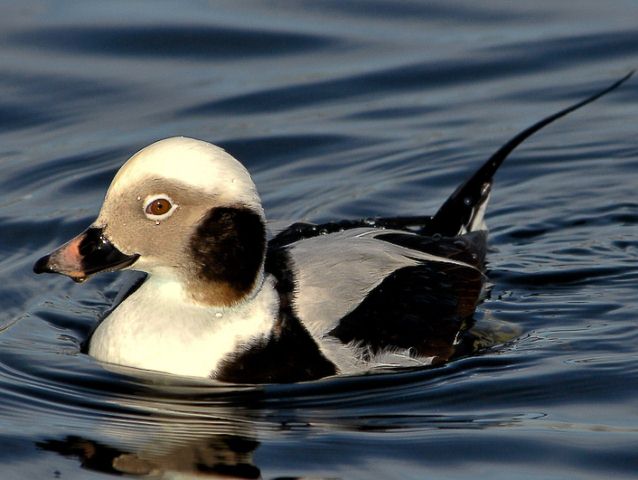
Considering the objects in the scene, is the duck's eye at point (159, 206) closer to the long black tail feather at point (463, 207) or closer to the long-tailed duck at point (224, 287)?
the long-tailed duck at point (224, 287)

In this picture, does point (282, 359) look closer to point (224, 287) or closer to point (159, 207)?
point (224, 287)

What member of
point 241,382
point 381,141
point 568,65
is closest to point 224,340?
point 241,382

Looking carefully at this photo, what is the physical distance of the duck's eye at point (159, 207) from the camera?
238 inches

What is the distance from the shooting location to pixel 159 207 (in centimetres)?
606

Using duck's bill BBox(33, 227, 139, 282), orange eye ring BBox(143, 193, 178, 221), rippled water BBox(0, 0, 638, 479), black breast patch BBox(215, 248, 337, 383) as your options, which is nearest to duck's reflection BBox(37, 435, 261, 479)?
rippled water BBox(0, 0, 638, 479)

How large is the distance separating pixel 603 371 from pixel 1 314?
285 cm

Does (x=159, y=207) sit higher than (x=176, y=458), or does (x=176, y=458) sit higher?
(x=159, y=207)

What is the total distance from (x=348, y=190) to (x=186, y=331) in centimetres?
289

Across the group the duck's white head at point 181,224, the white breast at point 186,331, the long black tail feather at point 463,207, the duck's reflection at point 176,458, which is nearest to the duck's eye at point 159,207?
the duck's white head at point 181,224

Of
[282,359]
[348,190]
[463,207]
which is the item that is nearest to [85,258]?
[282,359]

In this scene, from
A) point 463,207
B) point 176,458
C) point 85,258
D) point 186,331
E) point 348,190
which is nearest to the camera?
point 176,458

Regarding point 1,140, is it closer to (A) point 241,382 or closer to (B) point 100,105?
(B) point 100,105

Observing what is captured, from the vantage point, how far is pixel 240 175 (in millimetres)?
6047

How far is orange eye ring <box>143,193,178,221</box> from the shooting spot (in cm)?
604
